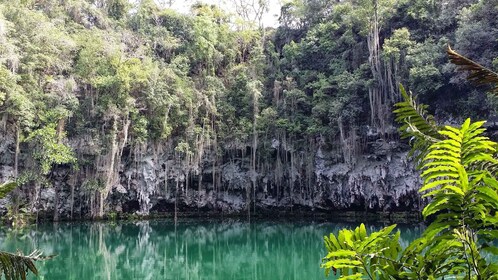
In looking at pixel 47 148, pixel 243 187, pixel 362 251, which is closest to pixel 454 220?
pixel 362 251

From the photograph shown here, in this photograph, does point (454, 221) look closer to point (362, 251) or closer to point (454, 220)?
point (454, 220)

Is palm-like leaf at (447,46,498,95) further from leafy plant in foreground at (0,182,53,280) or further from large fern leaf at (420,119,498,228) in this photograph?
leafy plant in foreground at (0,182,53,280)

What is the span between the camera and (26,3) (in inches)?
727

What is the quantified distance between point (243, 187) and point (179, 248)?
6.78m

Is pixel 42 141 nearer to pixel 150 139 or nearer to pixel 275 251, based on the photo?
pixel 150 139

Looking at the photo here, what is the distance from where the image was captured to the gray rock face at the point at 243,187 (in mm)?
17781

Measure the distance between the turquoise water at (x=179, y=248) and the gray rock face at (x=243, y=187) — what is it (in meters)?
1.20

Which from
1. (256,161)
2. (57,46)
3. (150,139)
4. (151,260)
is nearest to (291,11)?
(256,161)

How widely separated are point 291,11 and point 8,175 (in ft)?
52.4

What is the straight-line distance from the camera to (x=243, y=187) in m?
20.3

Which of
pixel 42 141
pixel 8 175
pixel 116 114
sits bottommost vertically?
pixel 8 175

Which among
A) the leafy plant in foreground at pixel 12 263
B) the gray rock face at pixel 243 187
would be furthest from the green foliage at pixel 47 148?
the leafy plant in foreground at pixel 12 263

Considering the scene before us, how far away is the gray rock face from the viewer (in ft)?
58.3

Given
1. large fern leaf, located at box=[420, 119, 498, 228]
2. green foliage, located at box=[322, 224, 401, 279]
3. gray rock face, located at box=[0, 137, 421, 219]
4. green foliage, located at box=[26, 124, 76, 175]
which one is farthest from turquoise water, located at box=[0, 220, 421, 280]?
large fern leaf, located at box=[420, 119, 498, 228]
